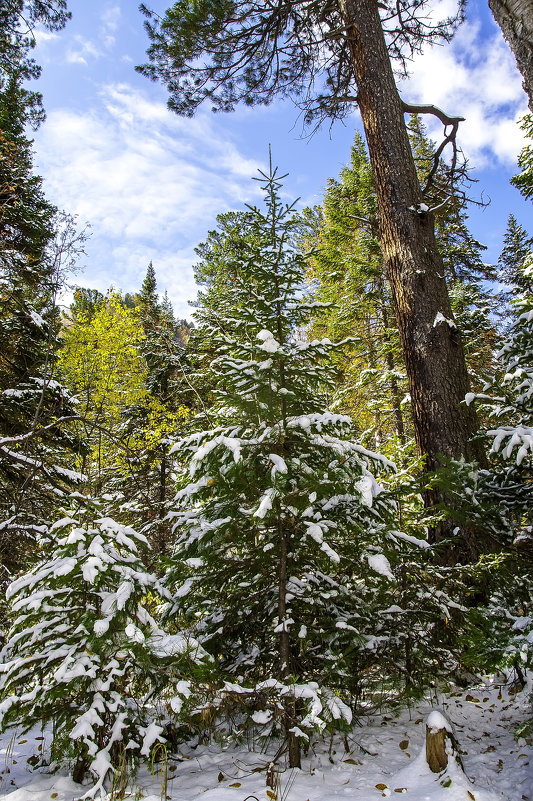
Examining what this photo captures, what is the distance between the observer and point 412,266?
4.91 m

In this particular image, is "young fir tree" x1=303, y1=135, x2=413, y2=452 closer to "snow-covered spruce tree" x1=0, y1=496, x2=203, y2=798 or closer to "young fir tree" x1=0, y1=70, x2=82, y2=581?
"young fir tree" x1=0, y1=70, x2=82, y2=581

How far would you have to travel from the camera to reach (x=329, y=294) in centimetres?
1070

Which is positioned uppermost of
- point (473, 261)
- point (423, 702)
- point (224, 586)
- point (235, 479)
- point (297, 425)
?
point (473, 261)

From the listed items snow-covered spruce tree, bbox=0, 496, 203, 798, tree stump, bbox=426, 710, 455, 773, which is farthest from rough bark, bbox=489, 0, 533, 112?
snow-covered spruce tree, bbox=0, 496, 203, 798

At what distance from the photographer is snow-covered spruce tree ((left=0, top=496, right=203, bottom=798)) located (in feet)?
8.16

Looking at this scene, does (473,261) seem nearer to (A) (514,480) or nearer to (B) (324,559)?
(A) (514,480)

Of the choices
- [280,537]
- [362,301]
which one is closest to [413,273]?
[280,537]

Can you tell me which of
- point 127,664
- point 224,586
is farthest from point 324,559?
point 127,664

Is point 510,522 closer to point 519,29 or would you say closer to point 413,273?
point 413,273

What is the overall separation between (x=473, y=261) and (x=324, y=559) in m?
13.0

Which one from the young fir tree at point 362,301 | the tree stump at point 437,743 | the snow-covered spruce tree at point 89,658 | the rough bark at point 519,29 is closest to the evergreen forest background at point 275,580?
the snow-covered spruce tree at point 89,658

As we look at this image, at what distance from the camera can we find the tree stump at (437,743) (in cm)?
244

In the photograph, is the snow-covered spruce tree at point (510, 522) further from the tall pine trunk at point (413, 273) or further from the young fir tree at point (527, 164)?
the young fir tree at point (527, 164)

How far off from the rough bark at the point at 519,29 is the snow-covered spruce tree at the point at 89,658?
442 cm
